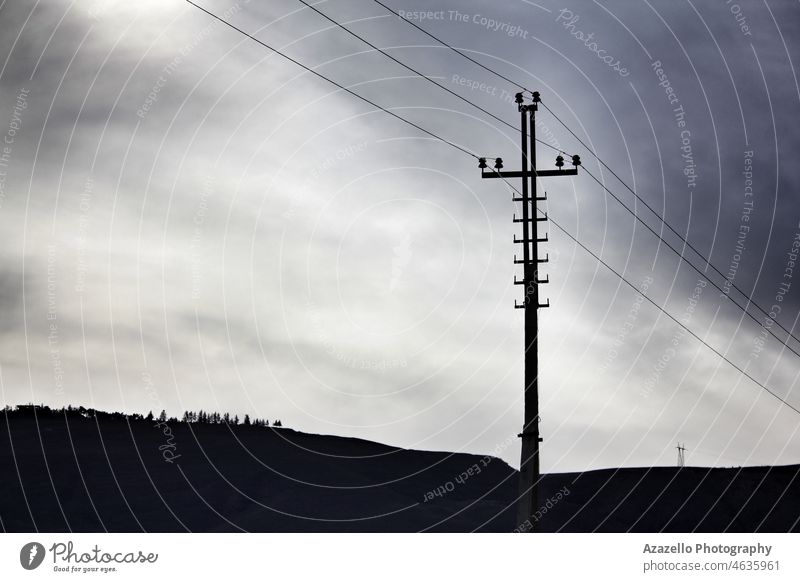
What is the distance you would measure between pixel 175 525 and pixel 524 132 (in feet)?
238

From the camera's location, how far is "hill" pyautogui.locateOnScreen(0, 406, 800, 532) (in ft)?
288

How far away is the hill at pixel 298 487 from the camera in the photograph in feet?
288

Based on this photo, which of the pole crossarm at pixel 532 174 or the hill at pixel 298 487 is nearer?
the pole crossarm at pixel 532 174

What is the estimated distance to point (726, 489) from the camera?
124125 mm

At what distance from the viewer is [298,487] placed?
99188 millimetres

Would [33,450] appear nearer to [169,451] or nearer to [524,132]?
[169,451]

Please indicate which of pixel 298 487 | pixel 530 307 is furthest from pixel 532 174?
pixel 298 487
